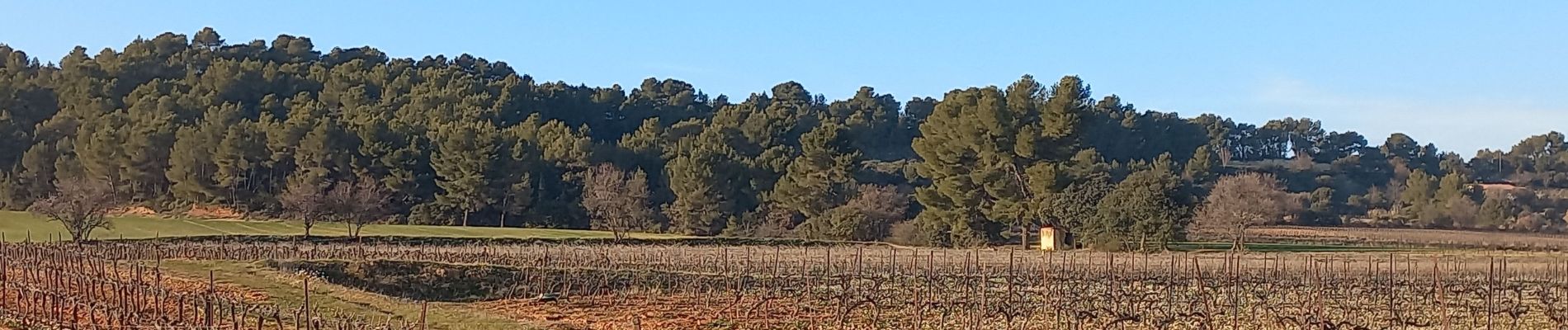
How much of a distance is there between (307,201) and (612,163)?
19833 millimetres

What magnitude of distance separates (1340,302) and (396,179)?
4632 cm

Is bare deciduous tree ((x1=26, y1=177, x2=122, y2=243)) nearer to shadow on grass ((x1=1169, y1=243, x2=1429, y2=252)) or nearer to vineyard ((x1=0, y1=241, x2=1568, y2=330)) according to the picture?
vineyard ((x1=0, y1=241, x2=1568, y2=330))

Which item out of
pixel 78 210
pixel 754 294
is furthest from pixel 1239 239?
pixel 78 210

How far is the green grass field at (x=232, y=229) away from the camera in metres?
45.5

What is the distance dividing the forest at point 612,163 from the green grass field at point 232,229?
5.79ft

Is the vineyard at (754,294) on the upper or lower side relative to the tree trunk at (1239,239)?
lower

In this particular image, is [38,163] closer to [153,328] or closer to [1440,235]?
[153,328]

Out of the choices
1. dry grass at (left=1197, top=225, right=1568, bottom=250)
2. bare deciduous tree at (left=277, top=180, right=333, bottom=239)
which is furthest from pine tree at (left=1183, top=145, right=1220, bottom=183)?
bare deciduous tree at (left=277, top=180, right=333, bottom=239)

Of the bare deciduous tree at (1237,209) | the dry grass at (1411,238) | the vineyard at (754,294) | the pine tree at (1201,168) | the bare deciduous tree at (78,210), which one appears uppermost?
the pine tree at (1201,168)

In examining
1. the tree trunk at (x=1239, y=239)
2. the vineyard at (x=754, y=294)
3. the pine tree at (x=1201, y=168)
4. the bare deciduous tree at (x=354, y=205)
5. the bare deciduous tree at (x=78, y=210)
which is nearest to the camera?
the vineyard at (x=754, y=294)

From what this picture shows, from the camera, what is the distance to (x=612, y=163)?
6366cm

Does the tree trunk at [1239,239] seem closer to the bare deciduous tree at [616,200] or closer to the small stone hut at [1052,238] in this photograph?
the small stone hut at [1052,238]

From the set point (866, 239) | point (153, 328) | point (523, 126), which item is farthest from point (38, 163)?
point (153, 328)

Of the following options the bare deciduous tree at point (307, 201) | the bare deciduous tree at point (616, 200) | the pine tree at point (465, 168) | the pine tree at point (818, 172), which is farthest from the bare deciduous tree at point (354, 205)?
the pine tree at point (818, 172)
